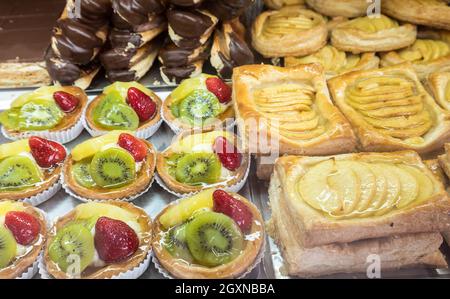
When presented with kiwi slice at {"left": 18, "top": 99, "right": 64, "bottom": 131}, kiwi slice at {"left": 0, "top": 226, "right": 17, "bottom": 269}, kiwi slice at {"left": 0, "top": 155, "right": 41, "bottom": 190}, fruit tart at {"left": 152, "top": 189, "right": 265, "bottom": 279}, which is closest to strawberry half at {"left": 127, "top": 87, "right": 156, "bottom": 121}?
kiwi slice at {"left": 18, "top": 99, "right": 64, "bottom": 131}

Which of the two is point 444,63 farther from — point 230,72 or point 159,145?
point 159,145

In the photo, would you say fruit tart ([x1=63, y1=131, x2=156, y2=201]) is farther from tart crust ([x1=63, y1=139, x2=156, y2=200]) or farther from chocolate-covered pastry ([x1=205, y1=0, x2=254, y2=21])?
chocolate-covered pastry ([x1=205, y1=0, x2=254, y2=21])

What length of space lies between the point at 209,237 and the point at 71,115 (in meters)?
1.39

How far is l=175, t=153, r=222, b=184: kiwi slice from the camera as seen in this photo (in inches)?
95.9

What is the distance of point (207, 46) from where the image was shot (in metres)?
3.12

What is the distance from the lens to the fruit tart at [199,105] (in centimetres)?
281

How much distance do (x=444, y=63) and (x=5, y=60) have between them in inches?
111

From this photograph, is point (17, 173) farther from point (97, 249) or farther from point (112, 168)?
point (97, 249)

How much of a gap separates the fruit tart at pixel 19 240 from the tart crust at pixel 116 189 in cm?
25

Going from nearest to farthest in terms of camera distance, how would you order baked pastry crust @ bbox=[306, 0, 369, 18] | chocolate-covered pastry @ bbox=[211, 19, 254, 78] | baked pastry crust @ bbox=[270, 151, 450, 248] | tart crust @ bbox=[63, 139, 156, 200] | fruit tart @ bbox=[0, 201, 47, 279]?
baked pastry crust @ bbox=[270, 151, 450, 248], fruit tart @ bbox=[0, 201, 47, 279], tart crust @ bbox=[63, 139, 156, 200], chocolate-covered pastry @ bbox=[211, 19, 254, 78], baked pastry crust @ bbox=[306, 0, 369, 18]

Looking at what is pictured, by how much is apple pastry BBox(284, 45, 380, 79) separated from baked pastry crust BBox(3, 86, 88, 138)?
132 centimetres

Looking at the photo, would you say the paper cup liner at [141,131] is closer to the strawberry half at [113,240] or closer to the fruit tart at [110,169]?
the fruit tart at [110,169]

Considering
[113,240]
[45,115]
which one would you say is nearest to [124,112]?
[45,115]

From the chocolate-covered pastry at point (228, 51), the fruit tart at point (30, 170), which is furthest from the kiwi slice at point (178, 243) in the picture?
the chocolate-covered pastry at point (228, 51)
